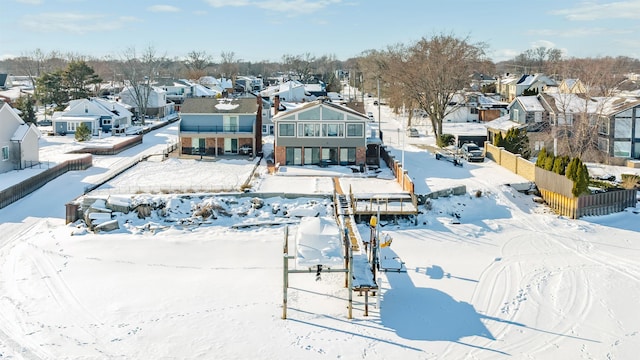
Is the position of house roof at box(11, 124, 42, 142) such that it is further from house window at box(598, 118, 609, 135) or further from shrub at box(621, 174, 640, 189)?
house window at box(598, 118, 609, 135)

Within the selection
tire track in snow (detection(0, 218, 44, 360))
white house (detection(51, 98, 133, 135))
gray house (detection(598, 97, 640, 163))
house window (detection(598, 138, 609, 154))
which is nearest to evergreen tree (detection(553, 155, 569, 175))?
gray house (detection(598, 97, 640, 163))

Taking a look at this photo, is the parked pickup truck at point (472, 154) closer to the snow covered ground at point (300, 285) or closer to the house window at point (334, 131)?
the snow covered ground at point (300, 285)

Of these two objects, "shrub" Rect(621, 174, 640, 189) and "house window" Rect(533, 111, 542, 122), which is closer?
"shrub" Rect(621, 174, 640, 189)

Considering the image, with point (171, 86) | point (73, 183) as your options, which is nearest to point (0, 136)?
point (73, 183)

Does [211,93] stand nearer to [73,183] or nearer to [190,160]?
[190,160]

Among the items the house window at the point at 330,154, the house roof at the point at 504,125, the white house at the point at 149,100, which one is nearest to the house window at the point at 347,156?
the house window at the point at 330,154

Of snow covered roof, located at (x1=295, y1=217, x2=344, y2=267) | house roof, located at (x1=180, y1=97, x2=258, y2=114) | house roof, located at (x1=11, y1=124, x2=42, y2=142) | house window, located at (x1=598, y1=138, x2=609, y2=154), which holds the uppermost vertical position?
house roof, located at (x1=180, y1=97, x2=258, y2=114)
